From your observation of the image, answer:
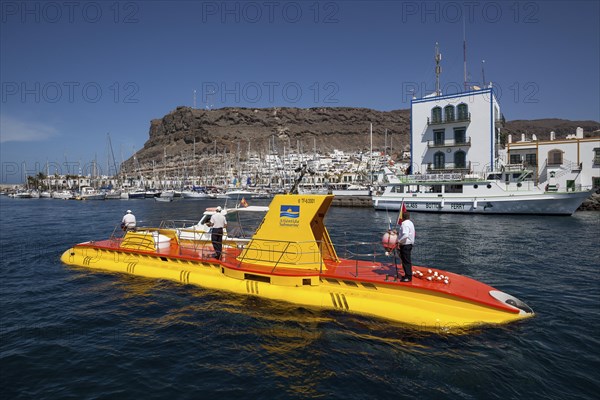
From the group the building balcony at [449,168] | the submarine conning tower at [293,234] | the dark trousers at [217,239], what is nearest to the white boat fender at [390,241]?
the submarine conning tower at [293,234]

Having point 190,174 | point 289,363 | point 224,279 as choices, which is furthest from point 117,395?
point 190,174

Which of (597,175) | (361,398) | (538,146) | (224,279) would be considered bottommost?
(361,398)

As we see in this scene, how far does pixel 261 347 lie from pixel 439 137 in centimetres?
5062

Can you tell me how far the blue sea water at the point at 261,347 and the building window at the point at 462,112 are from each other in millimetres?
38753

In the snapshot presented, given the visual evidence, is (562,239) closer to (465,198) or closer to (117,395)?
(465,198)

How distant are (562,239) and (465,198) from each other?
19.0 meters

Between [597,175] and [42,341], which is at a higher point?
[597,175]

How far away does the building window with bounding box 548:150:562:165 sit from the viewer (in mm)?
54062

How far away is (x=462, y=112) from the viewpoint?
171ft

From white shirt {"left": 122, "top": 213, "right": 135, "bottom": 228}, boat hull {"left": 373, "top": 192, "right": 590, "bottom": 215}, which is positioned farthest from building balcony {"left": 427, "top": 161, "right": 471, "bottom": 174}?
white shirt {"left": 122, "top": 213, "right": 135, "bottom": 228}

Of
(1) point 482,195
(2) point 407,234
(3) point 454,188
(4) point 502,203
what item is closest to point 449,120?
(3) point 454,188

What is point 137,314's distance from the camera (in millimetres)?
12781

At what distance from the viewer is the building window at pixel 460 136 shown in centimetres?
5222

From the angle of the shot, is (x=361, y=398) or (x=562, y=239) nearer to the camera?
(x=361, y=398)
